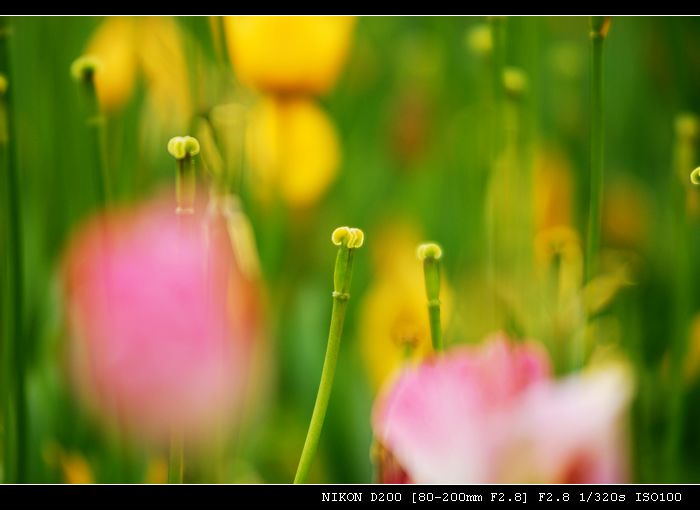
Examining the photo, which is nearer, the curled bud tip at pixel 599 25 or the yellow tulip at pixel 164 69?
the curled bud tip at pixel 599 25

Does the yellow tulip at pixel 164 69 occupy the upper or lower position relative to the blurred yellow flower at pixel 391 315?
upper

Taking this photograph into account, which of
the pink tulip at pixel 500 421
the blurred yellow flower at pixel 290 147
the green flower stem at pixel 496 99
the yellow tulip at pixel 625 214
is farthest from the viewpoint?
the yellow tulip at pixel 625 214

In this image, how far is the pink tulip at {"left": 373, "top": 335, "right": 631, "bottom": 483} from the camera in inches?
8.9

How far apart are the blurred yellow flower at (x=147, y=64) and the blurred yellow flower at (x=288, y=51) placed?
4cm

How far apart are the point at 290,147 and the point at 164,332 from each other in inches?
8.8

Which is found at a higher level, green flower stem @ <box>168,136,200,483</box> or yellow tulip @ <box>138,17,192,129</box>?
yellow tulip @ <box>138,17,192,129</box>

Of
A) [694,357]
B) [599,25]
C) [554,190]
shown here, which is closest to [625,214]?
[554,190]

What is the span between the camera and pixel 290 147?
467 millimetres

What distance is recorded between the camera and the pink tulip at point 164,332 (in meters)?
0.25

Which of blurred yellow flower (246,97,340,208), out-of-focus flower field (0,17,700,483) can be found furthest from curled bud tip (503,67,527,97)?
blurred yellow flower (246,97,340,208)

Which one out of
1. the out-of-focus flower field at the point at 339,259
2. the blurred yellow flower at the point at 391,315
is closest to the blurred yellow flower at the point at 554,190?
the out-of-focus flower field at the point at 339,259

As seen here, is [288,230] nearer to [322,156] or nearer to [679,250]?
[322,156]

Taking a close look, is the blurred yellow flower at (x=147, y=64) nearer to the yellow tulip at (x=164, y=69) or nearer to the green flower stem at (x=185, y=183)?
the yellow tulip at (x=164, y=69)

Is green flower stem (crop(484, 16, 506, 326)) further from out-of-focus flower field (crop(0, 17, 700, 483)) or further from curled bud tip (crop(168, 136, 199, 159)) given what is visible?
curled bud tip (crop(168, 136, 199, 159))
